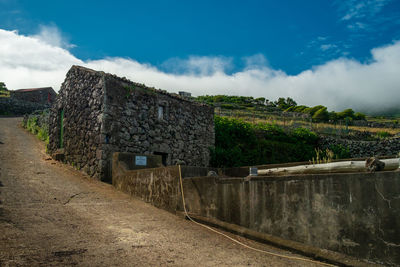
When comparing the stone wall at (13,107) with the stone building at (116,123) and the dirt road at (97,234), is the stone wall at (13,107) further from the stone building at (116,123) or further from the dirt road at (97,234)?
the dirt road at (97,234)

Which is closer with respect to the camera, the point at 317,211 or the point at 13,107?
the point at 317,211

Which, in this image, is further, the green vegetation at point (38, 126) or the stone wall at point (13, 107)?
the stone wall at point (13, 107)

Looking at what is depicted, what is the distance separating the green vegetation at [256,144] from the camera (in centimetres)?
1627

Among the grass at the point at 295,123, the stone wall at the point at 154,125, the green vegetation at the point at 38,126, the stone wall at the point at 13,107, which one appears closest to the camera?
the stone wall at the point at 154,125

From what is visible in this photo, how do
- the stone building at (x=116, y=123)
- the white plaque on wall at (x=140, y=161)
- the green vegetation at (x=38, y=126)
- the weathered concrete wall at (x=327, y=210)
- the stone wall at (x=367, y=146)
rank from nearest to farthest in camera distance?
the weathered concrete wall at (x=327, y=210) → the white plaque on wall at (x=140, y=161) → the stone building at (x=116, y=123) → the green vegetation at (x=38, y=126) → the stone wall at (x=367, y=146)

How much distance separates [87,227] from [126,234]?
2.57ft

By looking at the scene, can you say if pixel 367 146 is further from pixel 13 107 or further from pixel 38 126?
pixel 13 107

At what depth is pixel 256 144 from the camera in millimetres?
18359

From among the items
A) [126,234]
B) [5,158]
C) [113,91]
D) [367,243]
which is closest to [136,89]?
[113,91]

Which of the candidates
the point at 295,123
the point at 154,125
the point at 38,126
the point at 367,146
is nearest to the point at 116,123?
the point at 154,125

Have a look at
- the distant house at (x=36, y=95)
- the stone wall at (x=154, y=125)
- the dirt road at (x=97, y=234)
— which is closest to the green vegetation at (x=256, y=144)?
the stone wall at (x=154, y=125)

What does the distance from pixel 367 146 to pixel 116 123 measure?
1836 centimetres

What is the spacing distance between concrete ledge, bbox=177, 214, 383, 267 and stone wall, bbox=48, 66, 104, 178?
6385 mm

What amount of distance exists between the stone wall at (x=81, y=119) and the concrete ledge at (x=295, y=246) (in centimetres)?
638
